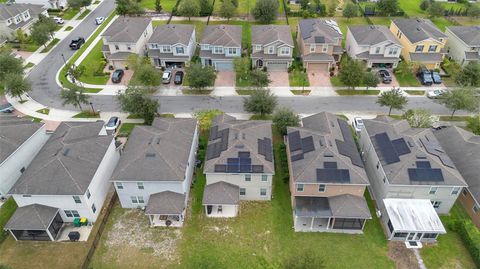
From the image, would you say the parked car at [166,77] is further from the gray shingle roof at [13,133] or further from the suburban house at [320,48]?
the suburban house at [320,48]

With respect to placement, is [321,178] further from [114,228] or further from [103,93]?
[103,93]

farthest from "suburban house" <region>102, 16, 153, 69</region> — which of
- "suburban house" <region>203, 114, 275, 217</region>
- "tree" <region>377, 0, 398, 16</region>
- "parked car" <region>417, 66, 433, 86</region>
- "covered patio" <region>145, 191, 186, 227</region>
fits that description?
"tree" <region>377, 0, 398, 16</region>

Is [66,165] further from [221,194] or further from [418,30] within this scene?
[418,30]

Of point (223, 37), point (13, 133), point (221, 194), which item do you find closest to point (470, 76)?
point (223, 37)

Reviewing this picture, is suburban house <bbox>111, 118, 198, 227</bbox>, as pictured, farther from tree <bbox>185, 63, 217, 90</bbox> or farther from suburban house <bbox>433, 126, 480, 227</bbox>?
suburban house <bbox>433, 126, 480, 227</bbox>

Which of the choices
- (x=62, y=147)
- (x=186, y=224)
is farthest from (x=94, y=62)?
(x=186, y=224)

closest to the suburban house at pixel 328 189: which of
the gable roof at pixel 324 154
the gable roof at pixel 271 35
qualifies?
the gable roof at pixel 324 154
